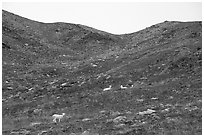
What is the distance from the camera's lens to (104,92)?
30.9m

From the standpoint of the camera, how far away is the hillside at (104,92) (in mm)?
21516

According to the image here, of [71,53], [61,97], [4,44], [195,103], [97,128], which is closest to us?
[97,128]

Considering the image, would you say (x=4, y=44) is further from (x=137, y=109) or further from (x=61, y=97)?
(x=137, y=109)

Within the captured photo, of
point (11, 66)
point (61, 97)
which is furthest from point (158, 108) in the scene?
point (11, 66)

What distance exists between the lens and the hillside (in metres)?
21.5

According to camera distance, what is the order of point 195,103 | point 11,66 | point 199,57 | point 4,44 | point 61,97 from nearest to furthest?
1. point 195,103
2. point 61,97
3. point 199,57
4. point 11,66
5. point 4,44

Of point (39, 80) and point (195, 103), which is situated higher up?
point (39, 80)

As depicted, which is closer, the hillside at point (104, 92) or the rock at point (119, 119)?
the hillside at point (104, 92)

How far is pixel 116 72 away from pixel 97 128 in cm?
1736

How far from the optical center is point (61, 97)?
3181 centimetres

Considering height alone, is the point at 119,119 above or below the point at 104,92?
below

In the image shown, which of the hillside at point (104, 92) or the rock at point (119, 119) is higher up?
the hillside at point (104, 92)

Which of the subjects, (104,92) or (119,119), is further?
(104,92)

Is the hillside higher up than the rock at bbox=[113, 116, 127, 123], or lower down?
higher up
